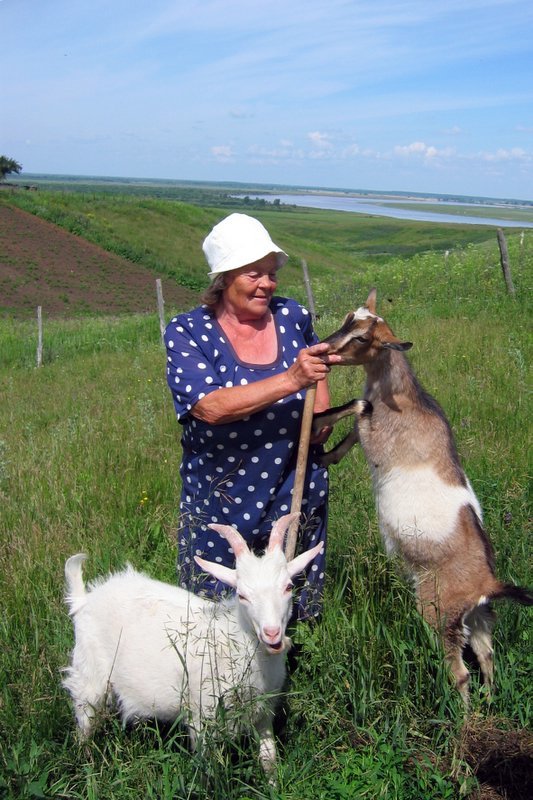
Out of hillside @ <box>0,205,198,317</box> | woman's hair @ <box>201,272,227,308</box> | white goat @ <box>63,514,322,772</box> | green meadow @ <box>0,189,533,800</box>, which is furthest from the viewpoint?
hillside @ <box>0,205,198,317</box>

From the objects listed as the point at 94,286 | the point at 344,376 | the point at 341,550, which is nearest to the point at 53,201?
the point at 94,286

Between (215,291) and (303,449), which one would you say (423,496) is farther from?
(215,291)

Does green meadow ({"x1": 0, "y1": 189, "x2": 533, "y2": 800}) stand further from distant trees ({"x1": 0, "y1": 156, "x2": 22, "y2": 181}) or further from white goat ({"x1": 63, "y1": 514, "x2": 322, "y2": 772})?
distant trees ({"x1": 0, "y1": 156, "x2": 22, "y2": 181})

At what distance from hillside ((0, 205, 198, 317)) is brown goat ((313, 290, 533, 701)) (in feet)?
89.2

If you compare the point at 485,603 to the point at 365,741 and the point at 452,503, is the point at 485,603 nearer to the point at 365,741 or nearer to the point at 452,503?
the point at 452,503

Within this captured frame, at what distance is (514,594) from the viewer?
2.87 m

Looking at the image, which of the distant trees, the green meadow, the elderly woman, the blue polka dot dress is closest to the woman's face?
the elderly woman

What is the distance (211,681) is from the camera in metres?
2.65

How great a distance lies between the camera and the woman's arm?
2.78m

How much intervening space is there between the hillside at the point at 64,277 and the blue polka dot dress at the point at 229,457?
89.2ft

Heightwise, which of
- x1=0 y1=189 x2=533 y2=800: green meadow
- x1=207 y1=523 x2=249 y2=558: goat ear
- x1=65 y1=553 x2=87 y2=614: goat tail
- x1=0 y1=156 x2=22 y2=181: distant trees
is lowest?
x1=0 y1=189 x2=533 y2=800: green meadow

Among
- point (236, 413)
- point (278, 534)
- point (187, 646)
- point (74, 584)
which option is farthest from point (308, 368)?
point (74, 584)

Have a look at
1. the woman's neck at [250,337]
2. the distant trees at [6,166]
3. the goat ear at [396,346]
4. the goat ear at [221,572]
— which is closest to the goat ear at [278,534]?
the goat ear at [221,572]

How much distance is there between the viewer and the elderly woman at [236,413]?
304cm
